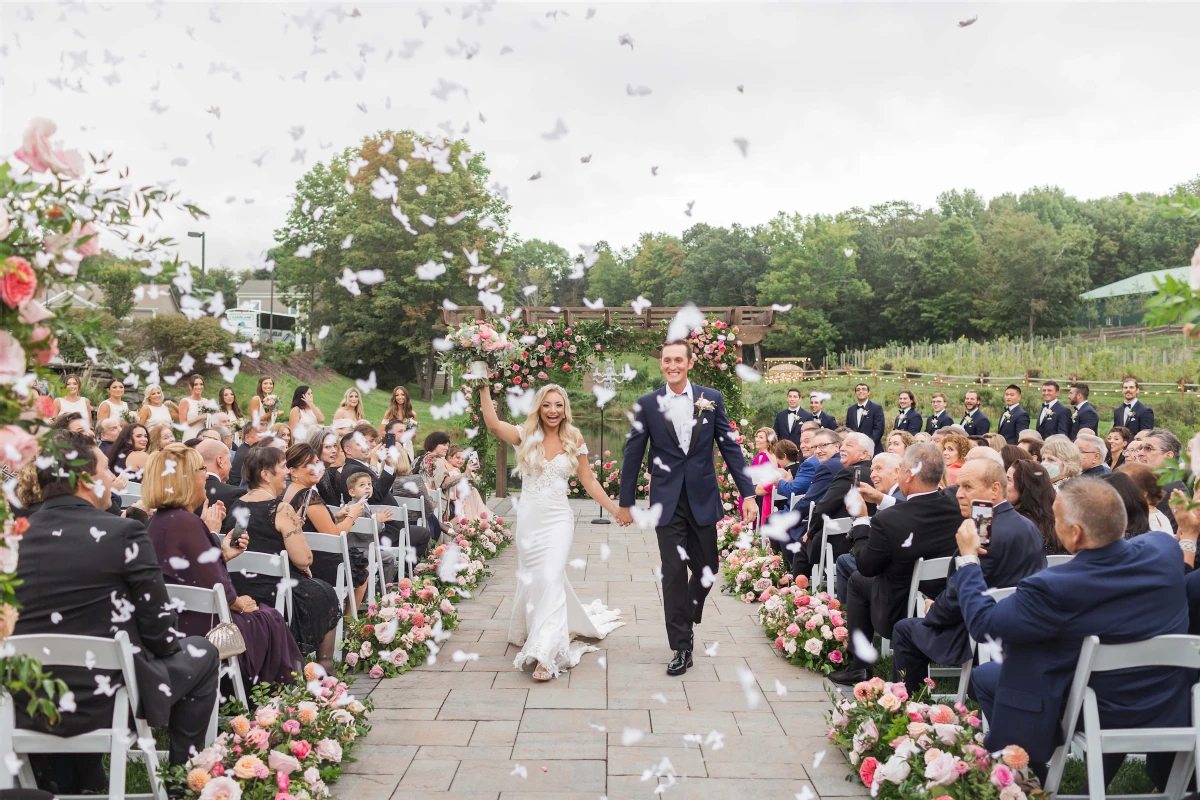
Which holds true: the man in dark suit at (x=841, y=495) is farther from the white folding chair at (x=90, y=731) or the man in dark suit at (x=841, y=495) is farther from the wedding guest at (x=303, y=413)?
the wedding guest at (x=303, y=413)

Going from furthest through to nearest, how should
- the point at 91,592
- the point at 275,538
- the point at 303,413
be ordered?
the point at 303,413 < the point at 275,538 < the point at 91,592

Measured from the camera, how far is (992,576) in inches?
154

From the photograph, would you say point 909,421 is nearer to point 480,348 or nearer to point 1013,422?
point 1013,422

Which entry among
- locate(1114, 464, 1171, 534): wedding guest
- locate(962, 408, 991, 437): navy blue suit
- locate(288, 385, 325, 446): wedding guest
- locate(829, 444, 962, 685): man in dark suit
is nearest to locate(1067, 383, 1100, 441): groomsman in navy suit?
locate(962, 408, 991, 437): navy blue suit

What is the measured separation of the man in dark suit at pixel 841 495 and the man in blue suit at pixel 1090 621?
275 centimetres

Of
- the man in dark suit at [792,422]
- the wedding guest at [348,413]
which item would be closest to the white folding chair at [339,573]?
the wedding guest at [348,413]

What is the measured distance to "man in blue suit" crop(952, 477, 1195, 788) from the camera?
2.93 metres

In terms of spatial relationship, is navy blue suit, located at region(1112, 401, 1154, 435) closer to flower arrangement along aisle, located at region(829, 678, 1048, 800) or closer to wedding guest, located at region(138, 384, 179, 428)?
flower arrangement along aisle, located at region(829, 678, 1048, 800)

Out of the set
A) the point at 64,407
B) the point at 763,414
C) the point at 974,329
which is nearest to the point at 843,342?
the point at 974,329

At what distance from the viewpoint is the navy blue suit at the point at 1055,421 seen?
38.4ft

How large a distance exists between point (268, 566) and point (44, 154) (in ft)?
9.81

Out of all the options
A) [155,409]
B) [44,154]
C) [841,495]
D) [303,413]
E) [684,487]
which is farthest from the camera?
[155,409]

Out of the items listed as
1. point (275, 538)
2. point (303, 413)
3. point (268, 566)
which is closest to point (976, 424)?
point (303, 413)

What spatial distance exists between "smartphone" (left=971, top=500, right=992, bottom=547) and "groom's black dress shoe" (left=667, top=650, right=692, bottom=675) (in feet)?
6.60
